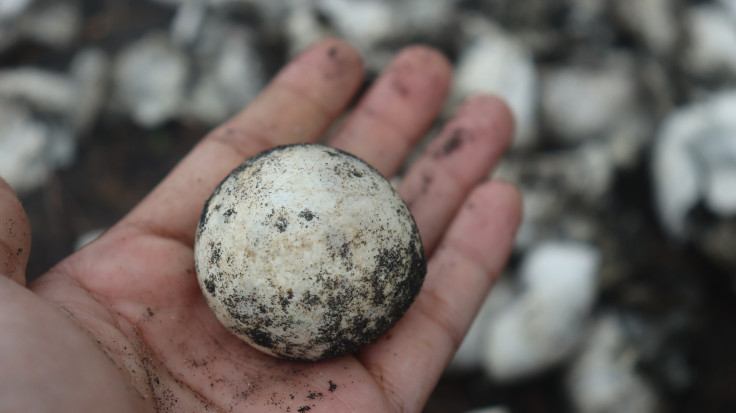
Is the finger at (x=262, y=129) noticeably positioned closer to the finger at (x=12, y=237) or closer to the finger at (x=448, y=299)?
the finger at (x=12, y=237)

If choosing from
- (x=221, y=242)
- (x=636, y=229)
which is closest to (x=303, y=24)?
(x=221, y=242)

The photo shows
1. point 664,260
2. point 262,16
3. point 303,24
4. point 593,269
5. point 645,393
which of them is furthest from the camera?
point 262,16

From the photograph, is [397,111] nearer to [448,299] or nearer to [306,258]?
[448,299]

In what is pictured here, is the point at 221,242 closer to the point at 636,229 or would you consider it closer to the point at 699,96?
the point at 636,229

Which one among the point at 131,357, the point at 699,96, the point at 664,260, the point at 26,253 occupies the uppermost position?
the point at 26,253

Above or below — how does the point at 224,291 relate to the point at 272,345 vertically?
above

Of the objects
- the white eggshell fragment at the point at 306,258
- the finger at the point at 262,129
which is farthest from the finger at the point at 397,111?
the white eggshell fragment at the point at 306,258

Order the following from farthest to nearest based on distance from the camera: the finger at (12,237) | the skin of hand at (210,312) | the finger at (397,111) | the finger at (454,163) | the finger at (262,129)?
the finger at (397,111) → the finger at (454,163) → the finger at (262,129) → the finger at (12,237) → the skin of hand at (210,312)
